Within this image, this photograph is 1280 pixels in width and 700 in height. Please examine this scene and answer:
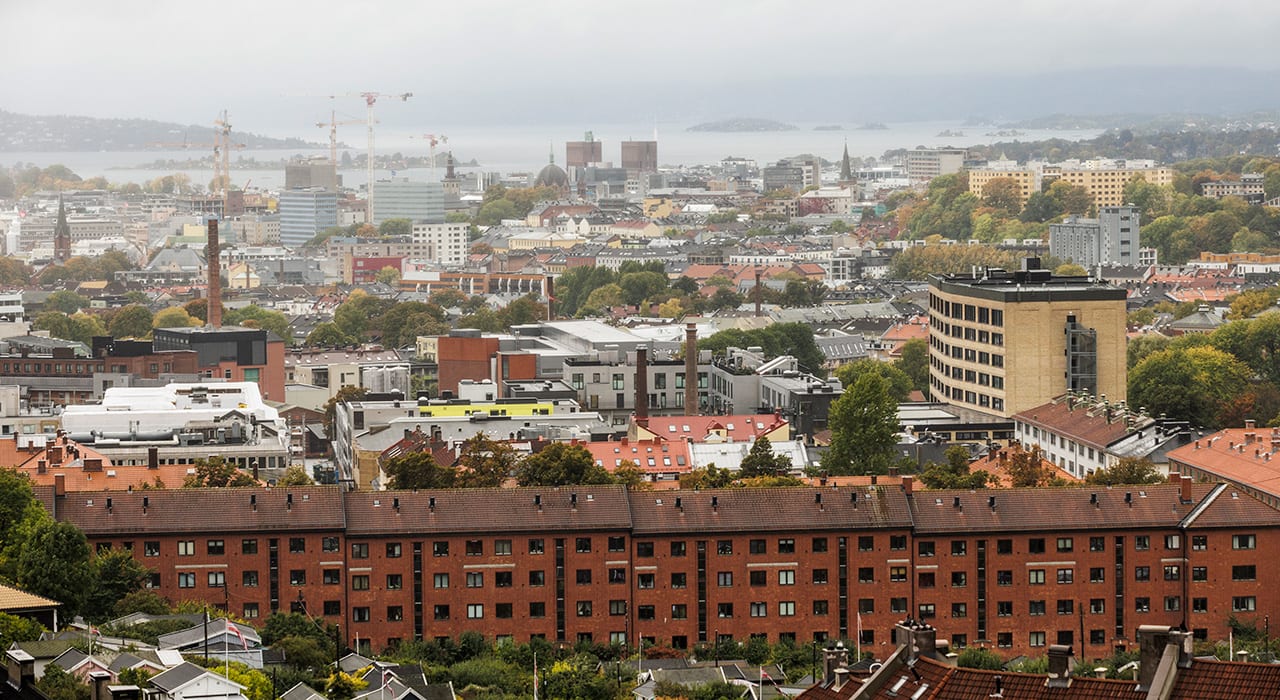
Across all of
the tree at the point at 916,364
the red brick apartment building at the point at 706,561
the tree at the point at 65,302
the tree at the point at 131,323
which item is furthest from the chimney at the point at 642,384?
the tree at the point at 65,302

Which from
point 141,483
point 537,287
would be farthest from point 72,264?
point 141,483

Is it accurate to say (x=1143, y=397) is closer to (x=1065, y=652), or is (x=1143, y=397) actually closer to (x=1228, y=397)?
(x=1228, y=397)

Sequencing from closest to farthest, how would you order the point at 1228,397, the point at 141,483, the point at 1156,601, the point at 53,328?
the point at 1156,601 → the point at 141,483 → the point at 1228,397 → the point at 53,328

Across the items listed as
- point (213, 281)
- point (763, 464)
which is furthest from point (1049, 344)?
point (213, 281)

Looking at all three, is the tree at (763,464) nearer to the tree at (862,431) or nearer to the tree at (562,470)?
the tree at (862,431)

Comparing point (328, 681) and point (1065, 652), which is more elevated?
point (1065, 652)

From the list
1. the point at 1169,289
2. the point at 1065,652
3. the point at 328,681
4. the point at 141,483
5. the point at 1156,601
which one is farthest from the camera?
the point at 1169,289
